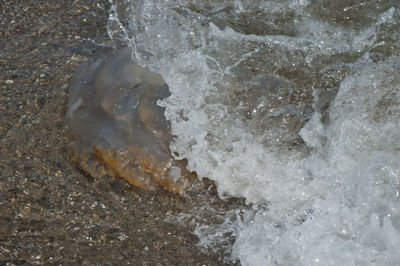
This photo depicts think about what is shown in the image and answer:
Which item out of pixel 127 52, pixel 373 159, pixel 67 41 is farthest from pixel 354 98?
pixel 67 41

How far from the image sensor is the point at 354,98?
2.83m

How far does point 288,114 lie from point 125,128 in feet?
3.06

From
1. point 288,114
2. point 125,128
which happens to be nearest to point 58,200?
point 125,128

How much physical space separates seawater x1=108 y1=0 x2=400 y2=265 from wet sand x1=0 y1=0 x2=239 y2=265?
0.24 m

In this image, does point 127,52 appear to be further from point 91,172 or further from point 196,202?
point 196,202

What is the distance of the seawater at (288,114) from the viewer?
241 centimetres

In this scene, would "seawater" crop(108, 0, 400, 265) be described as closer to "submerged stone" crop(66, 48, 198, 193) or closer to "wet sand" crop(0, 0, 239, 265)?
"submerged stone" crop(66, 48, 198, 193)

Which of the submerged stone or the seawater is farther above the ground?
the seawater

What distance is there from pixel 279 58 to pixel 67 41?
1486 millimetres

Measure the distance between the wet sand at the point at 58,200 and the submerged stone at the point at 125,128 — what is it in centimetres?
6

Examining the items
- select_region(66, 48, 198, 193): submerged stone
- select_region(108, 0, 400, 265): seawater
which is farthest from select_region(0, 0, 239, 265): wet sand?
select_region(108, 0, 400, 265): seawater

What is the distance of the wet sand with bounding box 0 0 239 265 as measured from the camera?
7.77 feet

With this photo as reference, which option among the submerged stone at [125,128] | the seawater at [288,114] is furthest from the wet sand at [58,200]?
the seawater at [288,114]

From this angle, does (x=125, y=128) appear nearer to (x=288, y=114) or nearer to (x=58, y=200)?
(x=58, y=200)
